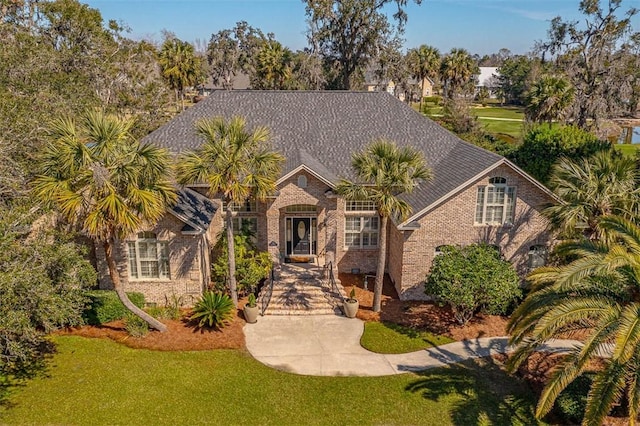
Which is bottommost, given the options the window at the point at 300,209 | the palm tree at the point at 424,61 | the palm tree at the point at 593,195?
the window at the point at 300,209

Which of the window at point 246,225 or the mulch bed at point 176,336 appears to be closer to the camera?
the mulch bed at point 176,336

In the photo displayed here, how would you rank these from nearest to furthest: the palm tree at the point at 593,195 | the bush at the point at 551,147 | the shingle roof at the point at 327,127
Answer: the palm tree at the point at 593,195 → the shingle roof at the point at 327,127 → the bush at the point at 551,147

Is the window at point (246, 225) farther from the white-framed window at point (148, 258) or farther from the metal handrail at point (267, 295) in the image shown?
the white-framed window at point (148, 258)

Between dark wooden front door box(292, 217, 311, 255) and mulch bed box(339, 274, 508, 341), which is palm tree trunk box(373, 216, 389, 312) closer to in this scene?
mulch bed box(339, 274, 508, 341)

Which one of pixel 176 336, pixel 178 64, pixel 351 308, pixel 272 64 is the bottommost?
pixel 176 336

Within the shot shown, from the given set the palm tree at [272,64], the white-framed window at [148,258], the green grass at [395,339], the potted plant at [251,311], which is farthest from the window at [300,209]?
the palm tree at [272,64]

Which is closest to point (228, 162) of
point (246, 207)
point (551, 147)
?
point (246, 207)

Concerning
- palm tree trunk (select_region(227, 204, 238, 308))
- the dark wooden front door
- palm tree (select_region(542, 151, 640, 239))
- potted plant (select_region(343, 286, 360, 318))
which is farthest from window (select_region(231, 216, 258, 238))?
palm tree (select_region(542, 151, 640, 239))

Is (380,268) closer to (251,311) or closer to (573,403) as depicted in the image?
(251,311)
